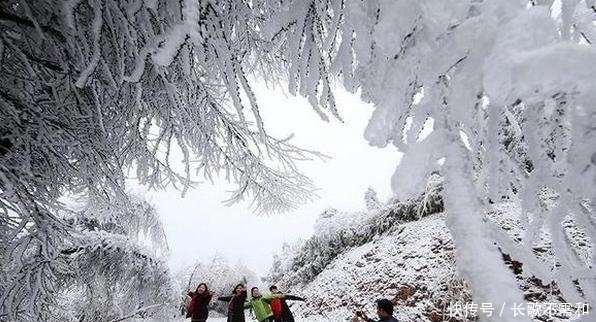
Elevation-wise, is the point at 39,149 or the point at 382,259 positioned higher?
the point at 382,259

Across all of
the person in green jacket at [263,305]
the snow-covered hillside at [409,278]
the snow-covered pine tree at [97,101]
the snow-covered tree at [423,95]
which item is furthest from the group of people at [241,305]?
the snow-covered tree at [423,95]

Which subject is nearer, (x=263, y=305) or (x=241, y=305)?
(x=241, y=305)

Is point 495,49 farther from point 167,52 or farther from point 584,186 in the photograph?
point 167,52

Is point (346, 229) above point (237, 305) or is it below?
above

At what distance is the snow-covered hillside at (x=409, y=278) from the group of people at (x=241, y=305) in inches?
63.8

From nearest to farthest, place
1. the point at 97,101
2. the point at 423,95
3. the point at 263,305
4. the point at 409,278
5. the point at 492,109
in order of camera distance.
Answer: the point at 492,109, the point at 423,95, the point at 97,101, the point at 263,305, the point at 409,278

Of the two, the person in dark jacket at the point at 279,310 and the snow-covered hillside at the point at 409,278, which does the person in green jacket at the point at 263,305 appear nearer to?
the person in dark jacket at the point at 279,310

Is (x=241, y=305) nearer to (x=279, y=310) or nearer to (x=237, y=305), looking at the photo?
(x=237, y=305)

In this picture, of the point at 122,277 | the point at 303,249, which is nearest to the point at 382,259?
the point at 303,249

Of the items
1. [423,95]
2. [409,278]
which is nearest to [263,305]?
[409,278]

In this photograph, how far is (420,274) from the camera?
768cm

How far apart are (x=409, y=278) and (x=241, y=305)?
3.26 metres

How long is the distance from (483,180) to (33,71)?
209 cm

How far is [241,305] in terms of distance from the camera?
7.34m
